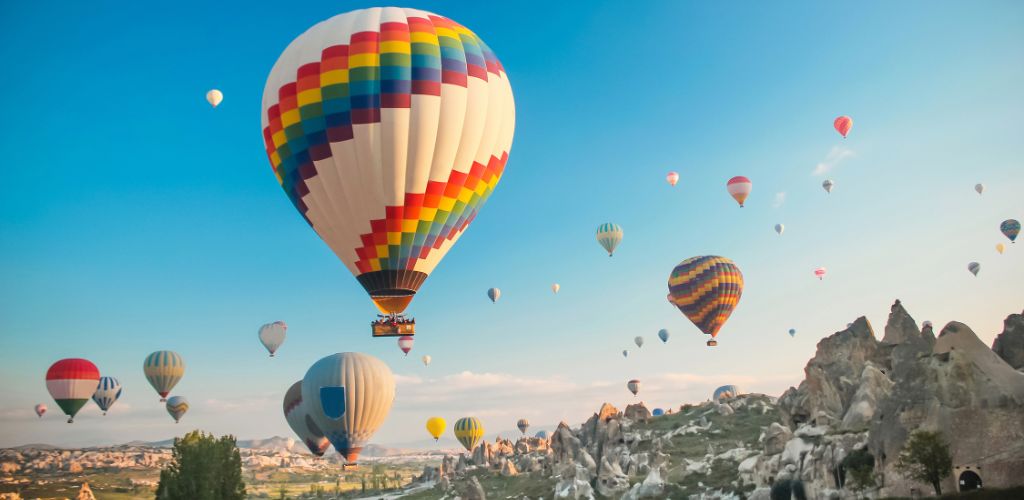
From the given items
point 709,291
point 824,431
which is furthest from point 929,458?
point 709,291

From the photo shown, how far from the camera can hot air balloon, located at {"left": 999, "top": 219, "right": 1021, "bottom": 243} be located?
300 feet

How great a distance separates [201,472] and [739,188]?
6799 cm

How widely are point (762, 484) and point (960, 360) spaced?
2463 centimetres

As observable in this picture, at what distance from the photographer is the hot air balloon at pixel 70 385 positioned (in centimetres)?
9219

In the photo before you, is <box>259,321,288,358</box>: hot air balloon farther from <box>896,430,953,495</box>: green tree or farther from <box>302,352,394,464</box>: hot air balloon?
<box>896,430,953,495</box>: green tree

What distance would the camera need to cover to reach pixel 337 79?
42.2 meters

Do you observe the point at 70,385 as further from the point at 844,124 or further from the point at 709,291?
the point at 844,124

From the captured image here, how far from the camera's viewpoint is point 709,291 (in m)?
97.1

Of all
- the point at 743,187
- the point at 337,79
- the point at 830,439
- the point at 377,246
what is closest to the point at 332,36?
the point at 337,79

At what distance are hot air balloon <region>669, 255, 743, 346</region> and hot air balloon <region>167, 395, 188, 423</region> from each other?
86892mm

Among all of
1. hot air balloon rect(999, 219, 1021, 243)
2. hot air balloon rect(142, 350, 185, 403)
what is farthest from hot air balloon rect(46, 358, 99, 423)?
hot air balloon rect(999, 219, 1021, 243)

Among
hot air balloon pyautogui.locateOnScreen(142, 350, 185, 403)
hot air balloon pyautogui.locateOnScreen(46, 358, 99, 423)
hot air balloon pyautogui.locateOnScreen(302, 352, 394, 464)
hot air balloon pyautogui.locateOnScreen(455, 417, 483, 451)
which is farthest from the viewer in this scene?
hot air balloon pyautogui.locateOnScreen(455, 417, 483, 451)

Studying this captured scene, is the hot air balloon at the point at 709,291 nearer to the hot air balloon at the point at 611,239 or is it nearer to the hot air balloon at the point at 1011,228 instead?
the hot air balloon at the point at 611,239

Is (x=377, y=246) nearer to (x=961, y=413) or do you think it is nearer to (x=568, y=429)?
(x=961, y=413)
